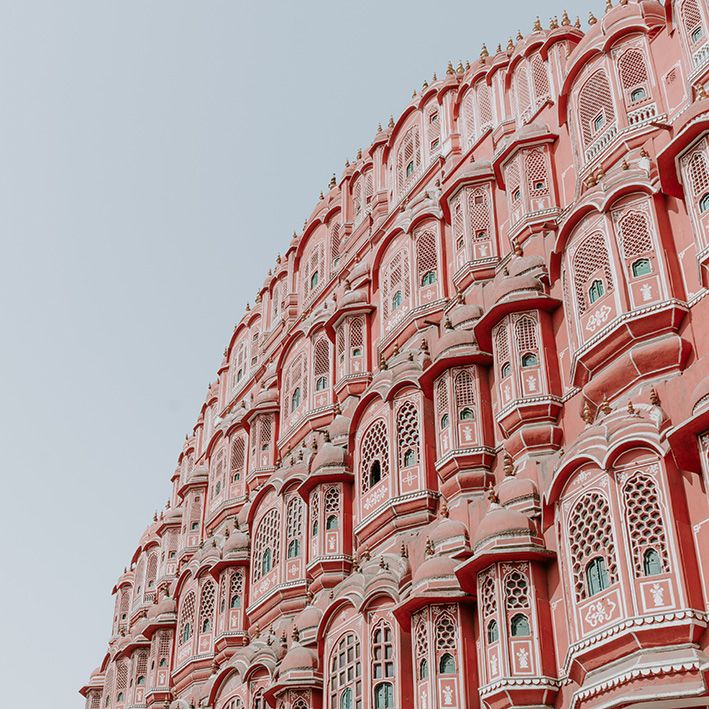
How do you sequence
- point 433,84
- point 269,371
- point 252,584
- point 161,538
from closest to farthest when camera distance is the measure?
point 252,584, point 433,84, point 269,371, point 161,538

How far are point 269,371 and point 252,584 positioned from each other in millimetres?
8478

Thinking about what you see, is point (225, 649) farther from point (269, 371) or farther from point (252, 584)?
point (269, 371)

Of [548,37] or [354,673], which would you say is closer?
[354,673]

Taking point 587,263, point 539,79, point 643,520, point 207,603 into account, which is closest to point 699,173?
point 587,263

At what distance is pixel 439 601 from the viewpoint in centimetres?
1884

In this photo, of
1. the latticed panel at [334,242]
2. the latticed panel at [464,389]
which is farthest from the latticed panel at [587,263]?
the latticed panel at [334,242]

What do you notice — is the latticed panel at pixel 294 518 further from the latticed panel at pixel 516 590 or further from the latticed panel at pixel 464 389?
the latticed panel at pixel 516 590

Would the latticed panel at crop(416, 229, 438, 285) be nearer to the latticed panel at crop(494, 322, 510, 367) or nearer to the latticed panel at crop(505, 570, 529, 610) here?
the latticed panel at crop(494, 322, 510, 367)

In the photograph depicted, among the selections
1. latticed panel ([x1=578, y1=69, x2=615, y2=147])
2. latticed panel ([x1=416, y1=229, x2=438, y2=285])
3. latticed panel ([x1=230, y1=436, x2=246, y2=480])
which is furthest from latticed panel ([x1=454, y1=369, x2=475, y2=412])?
latticed panel ([x1=230, y1=436, x2=246, y2=480])

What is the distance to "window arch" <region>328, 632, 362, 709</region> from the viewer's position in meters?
20.3

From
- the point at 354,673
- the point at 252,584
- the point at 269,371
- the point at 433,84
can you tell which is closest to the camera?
the point at 354,673

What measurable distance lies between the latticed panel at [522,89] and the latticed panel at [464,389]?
27.2ft

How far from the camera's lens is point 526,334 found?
68.9 feet

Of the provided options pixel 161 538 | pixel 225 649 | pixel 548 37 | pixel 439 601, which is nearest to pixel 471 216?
pixel 548 37
